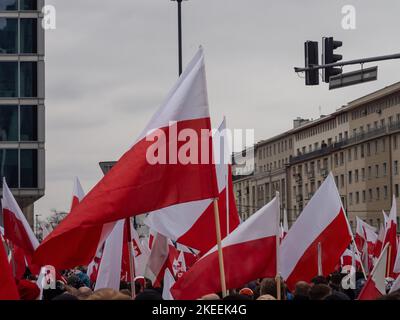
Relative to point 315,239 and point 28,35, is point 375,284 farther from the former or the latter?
point 28,35

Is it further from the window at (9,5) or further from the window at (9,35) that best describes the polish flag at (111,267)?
the window at (9,5)

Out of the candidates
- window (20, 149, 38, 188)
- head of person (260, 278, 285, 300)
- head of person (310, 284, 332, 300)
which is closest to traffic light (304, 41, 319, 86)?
head of person (260, 278, 285, 300)

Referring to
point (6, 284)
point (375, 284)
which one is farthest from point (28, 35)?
point (6, 284)

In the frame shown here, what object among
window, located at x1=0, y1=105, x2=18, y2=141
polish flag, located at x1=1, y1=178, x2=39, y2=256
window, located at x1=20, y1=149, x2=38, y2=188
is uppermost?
window, located at x1=0, y1=105, x2=18, y2=141

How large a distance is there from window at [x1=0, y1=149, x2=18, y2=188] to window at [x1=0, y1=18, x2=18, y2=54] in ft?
16.2

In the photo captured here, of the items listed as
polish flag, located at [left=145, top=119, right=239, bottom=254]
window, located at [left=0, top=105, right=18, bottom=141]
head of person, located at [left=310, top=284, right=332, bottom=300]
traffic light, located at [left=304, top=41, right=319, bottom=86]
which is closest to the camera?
head of person, located at [left=310, top=284, right=332, bottom=300]

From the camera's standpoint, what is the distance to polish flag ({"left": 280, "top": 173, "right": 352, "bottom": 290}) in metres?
12.7

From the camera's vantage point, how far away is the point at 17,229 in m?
14.5

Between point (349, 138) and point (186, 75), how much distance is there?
10812 cm

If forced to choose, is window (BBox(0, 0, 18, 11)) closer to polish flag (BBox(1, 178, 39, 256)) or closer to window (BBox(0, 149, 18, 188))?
window (BBox(0, 149, 18, 188))

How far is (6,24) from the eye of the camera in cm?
5553

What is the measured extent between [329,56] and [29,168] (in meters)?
36.8

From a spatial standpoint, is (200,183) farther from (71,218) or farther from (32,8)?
(32,8)
